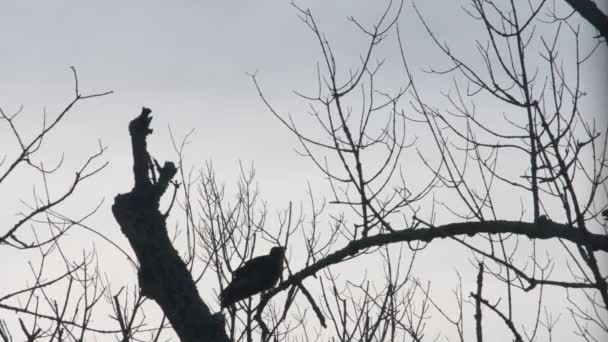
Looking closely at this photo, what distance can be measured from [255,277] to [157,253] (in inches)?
25.0

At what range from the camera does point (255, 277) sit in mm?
4461

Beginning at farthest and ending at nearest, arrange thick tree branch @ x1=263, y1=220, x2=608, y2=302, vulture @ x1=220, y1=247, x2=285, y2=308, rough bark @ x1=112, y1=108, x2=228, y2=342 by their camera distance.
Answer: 1. vulture @ x1=220, y1=247, x2=285, y2=308
2. rough bark @ x1=112, y1=108, x2=228, y2=342
3. thick tree branch @ x1=263, y1=220, x2=608, y2=302

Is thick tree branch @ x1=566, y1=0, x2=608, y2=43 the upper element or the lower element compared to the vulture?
lower

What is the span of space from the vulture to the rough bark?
1.28ft

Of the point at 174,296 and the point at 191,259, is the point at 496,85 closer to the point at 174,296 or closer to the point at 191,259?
the point at 174,296

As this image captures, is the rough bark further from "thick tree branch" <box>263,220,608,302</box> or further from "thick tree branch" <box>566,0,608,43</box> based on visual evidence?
"thick tree branch" <box>566,0,608,43</box>

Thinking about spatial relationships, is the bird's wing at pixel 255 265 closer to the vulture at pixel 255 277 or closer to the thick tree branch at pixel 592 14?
the vulture at pixel 255 277

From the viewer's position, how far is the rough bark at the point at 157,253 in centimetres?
400

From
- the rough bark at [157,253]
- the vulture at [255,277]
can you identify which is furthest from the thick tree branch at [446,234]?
the vulture at [255,277]

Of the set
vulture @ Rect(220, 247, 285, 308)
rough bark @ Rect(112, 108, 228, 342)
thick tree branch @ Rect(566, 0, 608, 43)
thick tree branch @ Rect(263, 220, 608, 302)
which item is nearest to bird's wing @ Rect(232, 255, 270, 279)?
vulture @ Rect(220, 247, 285, 308)

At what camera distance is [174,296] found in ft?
13.4

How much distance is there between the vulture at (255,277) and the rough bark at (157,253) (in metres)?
0.39

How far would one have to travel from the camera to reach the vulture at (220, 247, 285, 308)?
4.47 m

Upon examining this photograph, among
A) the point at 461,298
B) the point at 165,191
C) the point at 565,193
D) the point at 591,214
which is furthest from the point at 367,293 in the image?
the point at 565,193
